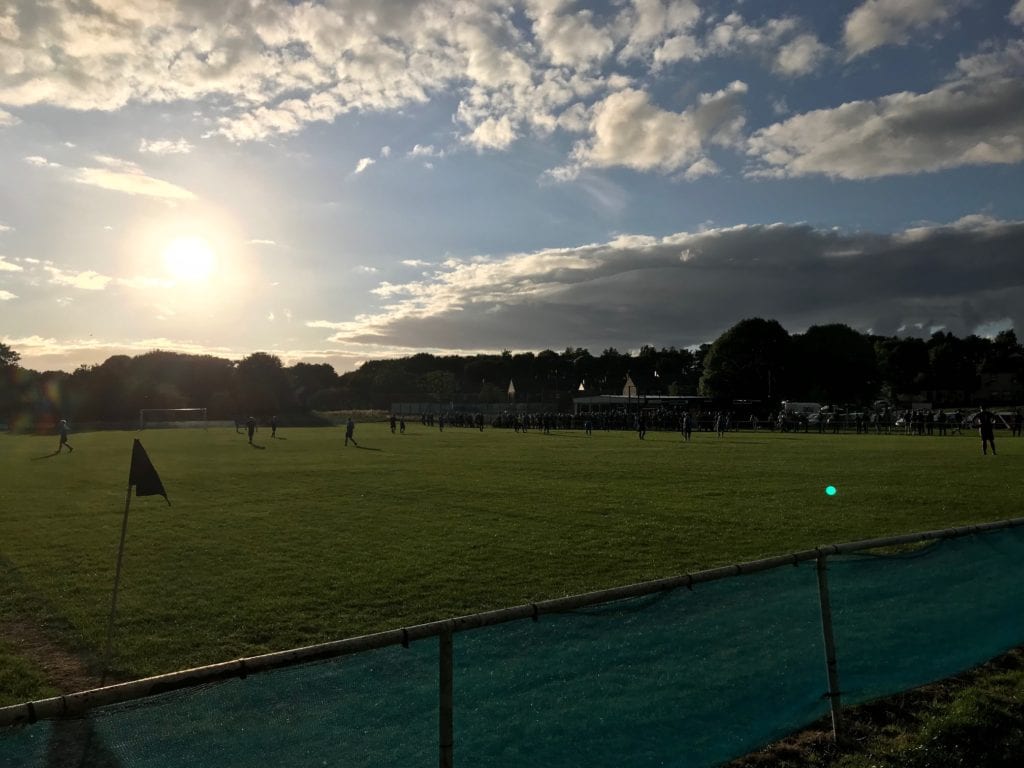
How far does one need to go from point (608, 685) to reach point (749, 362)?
96975 millimetres

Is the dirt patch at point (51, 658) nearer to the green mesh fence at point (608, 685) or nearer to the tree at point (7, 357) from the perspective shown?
the green mesh fence at point (608, 685)

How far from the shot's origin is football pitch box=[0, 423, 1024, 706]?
318 inches

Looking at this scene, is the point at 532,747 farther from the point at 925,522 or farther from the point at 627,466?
the point at 627,466

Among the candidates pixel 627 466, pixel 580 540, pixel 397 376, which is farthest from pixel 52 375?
pixel 580 540

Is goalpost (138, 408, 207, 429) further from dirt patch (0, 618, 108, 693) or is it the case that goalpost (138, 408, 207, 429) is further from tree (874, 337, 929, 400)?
tree (874, 337, 929, 400)

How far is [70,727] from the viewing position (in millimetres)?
2840

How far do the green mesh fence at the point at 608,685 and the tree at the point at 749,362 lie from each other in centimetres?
9218

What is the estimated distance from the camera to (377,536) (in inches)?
519

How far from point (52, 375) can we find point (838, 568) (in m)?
138

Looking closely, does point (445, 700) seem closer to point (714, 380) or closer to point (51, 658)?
point (51, 658)

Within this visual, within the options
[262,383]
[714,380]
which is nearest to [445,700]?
[714,380]

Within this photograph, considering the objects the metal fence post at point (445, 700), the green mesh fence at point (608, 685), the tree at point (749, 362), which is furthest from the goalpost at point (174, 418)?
the metal fence post at point (445, 700)

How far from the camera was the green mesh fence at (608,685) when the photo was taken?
10.2ft

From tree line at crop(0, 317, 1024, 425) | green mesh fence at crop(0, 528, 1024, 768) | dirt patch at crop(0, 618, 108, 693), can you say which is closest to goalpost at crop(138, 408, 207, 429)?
tree line at crop(0, 317, 1024, 425)
